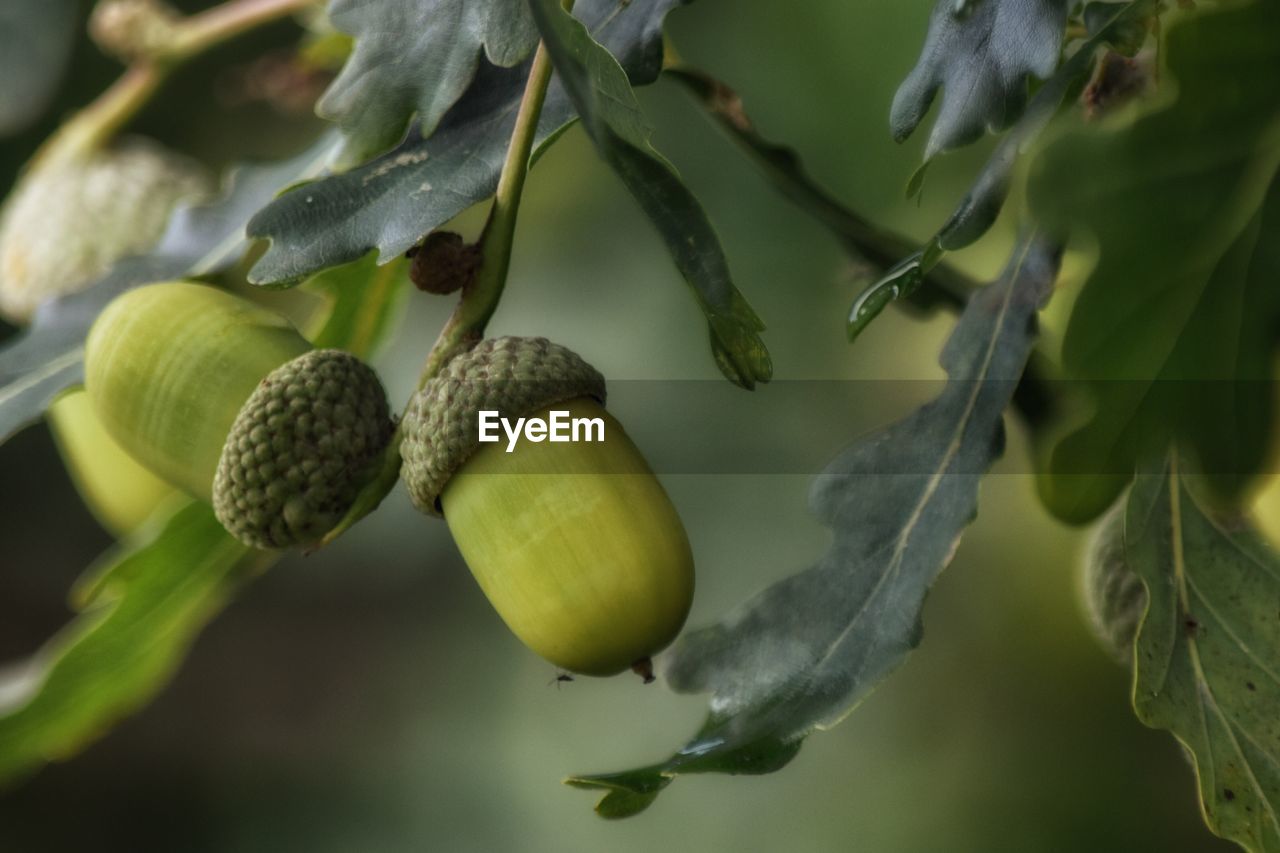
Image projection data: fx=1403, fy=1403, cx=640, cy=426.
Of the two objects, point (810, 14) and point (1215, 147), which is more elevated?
point (1215, 147)

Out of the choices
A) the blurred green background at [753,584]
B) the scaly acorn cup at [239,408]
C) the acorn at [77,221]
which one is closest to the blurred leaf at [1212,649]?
the scaly acorn cup at [239,408]

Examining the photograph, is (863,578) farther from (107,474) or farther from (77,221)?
(77,221)

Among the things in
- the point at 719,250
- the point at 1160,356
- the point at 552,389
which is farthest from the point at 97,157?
the point at 1160,356

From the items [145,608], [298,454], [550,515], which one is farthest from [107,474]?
[550,515]

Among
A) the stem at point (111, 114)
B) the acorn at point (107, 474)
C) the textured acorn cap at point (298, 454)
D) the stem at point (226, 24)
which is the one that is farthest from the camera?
the stem at point (111, 114)

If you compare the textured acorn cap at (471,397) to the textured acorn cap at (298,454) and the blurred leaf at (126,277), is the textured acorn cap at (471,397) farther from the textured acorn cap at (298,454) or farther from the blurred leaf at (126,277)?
the blurred leaf at (126,277)

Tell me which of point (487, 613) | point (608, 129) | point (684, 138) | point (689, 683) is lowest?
point (487, 613)

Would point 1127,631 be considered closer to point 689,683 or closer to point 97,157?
point 689,683
